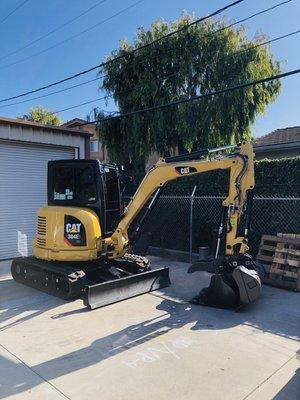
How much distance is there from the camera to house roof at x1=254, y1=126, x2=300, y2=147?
1584cm

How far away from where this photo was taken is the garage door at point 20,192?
401 inches

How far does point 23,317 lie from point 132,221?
8.13ft

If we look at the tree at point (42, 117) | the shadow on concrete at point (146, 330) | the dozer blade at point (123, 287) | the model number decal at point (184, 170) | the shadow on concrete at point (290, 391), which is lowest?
the shadow on concrete at point (290, 391)

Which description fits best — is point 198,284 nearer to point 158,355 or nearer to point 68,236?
point 68,236

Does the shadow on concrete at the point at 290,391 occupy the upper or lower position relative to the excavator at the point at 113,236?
lower

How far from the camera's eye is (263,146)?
50.8 ft

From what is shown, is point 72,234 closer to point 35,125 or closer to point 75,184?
point 75,184

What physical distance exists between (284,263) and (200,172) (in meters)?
2.48

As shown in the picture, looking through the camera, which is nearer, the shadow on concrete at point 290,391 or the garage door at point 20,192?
the shadow on concrete at point 290,391

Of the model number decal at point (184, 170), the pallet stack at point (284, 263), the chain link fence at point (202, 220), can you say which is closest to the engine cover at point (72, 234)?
the chain link fence at point (202, 220)

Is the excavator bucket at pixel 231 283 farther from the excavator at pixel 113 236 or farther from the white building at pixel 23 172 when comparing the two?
the white building at pixel 23 172

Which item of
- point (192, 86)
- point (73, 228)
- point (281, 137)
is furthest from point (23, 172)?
point (281, 137)

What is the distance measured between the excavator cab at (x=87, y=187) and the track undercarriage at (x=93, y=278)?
0.73 meters

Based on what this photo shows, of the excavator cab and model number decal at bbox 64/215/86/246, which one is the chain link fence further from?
model number decal at bbox 64/215/86/246
